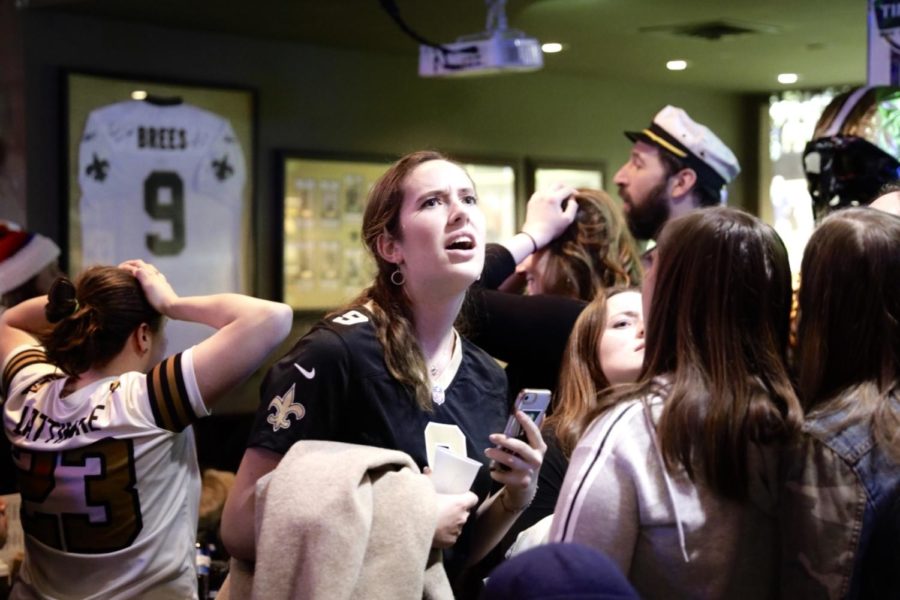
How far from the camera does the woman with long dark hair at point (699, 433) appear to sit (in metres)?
1.56

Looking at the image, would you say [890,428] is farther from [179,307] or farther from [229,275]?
[229,275]

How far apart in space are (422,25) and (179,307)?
3758 mm

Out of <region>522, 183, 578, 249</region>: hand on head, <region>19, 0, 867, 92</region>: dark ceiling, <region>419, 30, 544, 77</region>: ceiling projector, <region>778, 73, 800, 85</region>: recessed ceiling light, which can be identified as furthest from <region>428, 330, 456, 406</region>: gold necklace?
<region>778, 73, 800, 85</region>: recessed ceiling light

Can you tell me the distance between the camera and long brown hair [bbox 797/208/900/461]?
5.37ft

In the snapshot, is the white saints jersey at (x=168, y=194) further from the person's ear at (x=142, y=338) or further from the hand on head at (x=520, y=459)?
the hand on head at (x=520, y=459)

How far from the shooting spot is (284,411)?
6.03ft

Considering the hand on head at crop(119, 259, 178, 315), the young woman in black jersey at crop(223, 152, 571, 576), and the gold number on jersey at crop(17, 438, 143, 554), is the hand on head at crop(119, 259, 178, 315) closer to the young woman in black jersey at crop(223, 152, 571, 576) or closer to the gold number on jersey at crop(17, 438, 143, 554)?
the gold number on jersey at crop(17, 438, 143, 554)

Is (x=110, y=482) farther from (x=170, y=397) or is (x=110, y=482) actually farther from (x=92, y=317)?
(x=92, y=317)

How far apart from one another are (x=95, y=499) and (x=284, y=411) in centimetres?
61

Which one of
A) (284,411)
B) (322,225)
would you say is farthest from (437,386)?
(322,225)

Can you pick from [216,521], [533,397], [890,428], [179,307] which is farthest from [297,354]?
[216,521]

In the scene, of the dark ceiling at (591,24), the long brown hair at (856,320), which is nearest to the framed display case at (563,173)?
the dark ceiling at (591,24)

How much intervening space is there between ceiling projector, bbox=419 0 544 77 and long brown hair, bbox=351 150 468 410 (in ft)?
9.52

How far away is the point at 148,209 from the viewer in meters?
6.05
